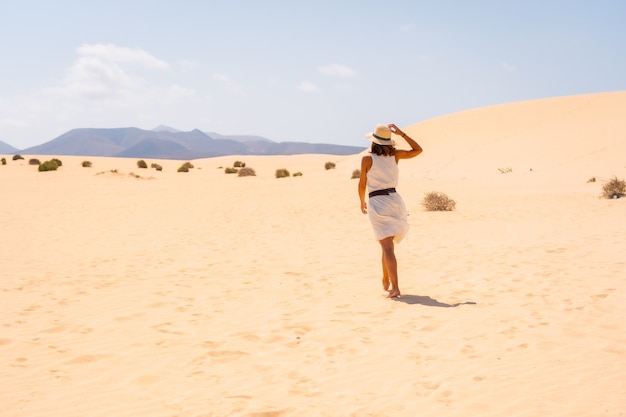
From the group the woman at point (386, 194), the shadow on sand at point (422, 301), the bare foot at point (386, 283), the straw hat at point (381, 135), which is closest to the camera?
the shadow on sand at point (422, 301)

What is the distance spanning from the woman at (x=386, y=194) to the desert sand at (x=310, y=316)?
2.02 ft

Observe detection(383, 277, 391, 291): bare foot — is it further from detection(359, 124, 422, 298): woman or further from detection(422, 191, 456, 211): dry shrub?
detection(422, 191, 456, 211): dry shrub

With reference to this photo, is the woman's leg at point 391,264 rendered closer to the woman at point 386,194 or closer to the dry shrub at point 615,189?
the woman at point 386,194

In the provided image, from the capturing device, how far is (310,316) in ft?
18.6

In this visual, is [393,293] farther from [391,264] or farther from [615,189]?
[615,189]

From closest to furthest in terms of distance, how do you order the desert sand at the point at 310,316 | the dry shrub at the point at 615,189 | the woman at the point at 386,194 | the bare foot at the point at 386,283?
the desert sand at the point at 310,316, the woman at the point at 386,194, the bare foot at the point at 386,283, the dry shrub at the point at 615,189

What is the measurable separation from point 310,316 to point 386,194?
1788 mm

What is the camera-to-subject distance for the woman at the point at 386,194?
Answer: 20.7 feet

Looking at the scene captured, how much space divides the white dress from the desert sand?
0.88 metres

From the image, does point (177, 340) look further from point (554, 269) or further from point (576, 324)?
point (554, 269)

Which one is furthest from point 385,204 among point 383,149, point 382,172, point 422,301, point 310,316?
point 310,316

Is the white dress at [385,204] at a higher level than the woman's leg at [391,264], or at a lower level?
higher

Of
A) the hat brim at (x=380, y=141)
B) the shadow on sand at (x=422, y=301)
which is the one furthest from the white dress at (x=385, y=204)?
the shadow on sand at (x=422, y=301)

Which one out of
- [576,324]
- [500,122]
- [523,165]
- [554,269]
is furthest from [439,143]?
[576,324]
